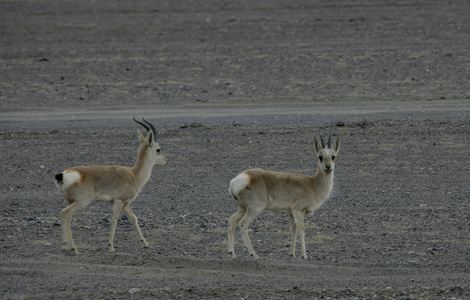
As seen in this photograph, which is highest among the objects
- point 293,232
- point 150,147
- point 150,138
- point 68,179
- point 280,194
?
point 150,138

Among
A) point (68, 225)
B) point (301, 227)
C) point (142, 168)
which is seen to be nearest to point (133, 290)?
point (68, 225)

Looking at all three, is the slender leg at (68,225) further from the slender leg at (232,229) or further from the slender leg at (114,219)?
the slender leg at (232,229)

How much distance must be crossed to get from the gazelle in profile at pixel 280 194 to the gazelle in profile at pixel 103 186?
134 centimetres

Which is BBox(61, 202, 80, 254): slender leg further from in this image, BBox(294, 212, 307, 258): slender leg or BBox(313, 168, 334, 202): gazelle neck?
BBox(313, 168, 334, 202): gazelle neck

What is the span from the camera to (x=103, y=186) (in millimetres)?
14758

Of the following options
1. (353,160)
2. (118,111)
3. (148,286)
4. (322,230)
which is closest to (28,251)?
(148,286)

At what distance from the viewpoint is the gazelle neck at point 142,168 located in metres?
15.4

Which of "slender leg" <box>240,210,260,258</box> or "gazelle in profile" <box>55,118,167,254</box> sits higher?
"gazelle in profile" <box>55,118,167,254</box>

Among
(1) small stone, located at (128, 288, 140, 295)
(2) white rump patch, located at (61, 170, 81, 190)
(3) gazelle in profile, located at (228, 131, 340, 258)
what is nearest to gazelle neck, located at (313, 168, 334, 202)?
(3) gazelle in profile, located at (228, 131, 340, 258)

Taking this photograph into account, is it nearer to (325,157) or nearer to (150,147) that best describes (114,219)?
(150,147)

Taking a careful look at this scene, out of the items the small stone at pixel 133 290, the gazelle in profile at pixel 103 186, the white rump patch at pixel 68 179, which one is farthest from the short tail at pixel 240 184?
the small stone at pixel 133 290

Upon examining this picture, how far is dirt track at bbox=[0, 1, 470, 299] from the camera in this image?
13.3 meters

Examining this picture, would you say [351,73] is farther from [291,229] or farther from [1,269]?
[1,269]

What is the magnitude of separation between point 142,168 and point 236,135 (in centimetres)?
723
